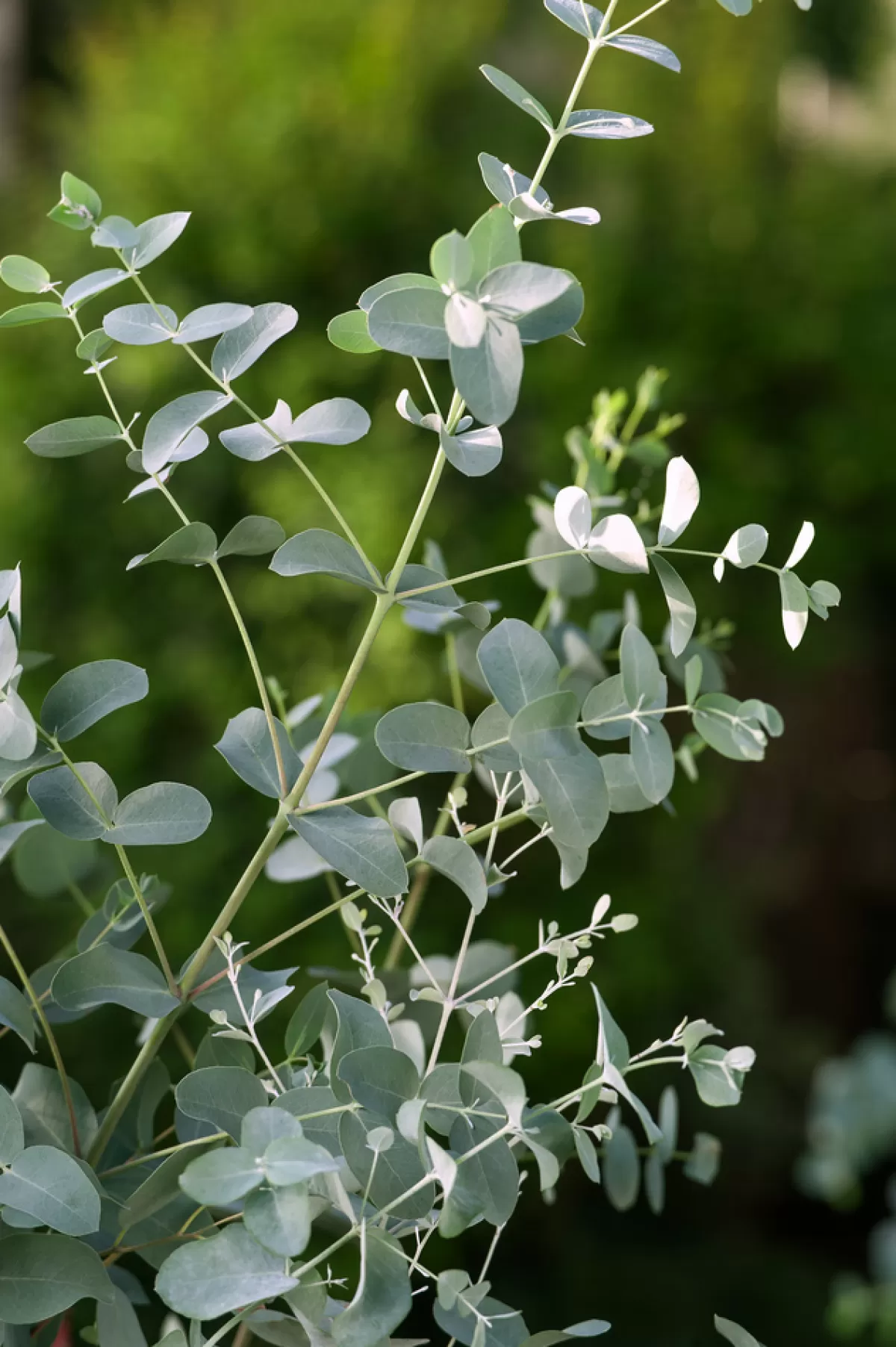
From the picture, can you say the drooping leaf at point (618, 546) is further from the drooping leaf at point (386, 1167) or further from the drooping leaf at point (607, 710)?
the drooping leaf at point (386, 1167)

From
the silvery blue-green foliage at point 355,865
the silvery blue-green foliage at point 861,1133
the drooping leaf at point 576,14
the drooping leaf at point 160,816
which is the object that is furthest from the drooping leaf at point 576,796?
the silvery blue-green foliage at point 861,1133

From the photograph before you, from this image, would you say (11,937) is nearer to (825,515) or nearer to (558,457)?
(558,457)

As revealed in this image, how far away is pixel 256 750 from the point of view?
1.28 feet

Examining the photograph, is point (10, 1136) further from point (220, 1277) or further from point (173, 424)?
point (173, 424)

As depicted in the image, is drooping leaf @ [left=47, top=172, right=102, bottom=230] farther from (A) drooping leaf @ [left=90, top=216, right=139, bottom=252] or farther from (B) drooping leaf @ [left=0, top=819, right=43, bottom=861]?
(B) drooping leaf @ [left=0, top=819, right=43, bottom=861]

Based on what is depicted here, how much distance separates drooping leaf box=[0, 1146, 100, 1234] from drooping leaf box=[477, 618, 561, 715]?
156mm

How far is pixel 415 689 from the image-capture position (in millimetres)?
1581

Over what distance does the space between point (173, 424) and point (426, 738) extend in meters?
0.11

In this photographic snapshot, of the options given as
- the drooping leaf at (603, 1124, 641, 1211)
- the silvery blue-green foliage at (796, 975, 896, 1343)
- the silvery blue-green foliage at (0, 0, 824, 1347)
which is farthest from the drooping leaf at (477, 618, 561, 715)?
the silvery blue-green foliage at (796, 975, 896, 1343)

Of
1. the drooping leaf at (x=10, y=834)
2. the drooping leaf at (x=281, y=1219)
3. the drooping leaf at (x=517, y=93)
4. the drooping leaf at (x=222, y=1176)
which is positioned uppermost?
the drooping leaf at (x=517, y=93)

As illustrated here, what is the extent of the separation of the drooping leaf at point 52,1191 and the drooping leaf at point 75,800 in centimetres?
9

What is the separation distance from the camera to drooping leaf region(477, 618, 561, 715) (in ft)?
1.05

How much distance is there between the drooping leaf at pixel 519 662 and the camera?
0.32 metres

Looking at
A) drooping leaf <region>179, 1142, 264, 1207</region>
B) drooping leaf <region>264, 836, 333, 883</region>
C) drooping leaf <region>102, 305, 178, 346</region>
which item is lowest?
drooping leaf <region>264, 836, 333, 883</region>
